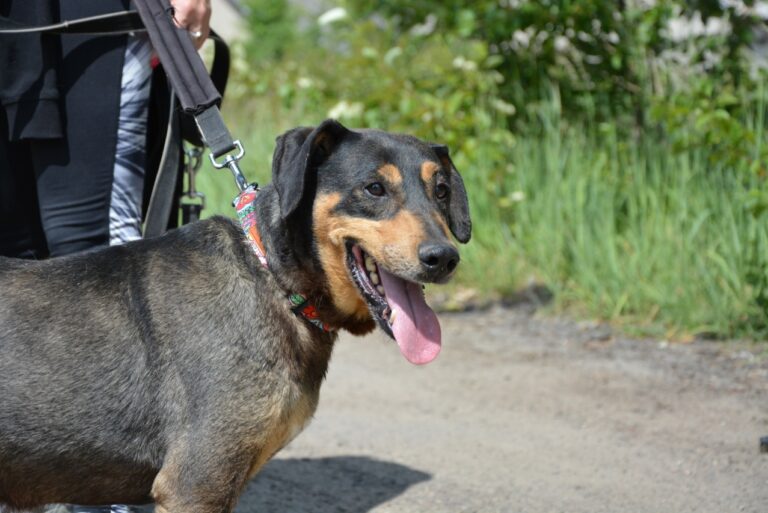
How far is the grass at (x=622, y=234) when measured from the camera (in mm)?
6645

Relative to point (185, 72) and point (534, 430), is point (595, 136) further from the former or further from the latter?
point (185, 72)

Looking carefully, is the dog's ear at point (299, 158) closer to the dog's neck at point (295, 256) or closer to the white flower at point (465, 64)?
the dog's neck at point (295, 256)

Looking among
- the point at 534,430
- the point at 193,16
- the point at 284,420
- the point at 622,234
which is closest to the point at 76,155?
the point at 193,16

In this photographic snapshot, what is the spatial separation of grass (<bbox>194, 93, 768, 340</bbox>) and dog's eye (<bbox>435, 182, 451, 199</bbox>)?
3013 mm

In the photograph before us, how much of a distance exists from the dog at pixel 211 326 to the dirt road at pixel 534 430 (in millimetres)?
1267

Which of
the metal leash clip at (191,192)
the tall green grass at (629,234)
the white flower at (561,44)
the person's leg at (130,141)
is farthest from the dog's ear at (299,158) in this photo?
the white flower at (561,44)

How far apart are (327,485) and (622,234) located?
3.80 meters

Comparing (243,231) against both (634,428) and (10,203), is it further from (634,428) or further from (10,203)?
(634,428)

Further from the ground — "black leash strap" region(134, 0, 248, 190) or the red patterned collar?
"black leash strap" region(134, 0, 248, 190)

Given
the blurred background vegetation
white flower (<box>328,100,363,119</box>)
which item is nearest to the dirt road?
the blurred background vegetation

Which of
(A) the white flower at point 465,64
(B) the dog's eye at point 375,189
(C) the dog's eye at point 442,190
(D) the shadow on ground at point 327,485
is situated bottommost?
(D) the shadow on ground at point 327,485

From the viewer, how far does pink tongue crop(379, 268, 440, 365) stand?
3.40 meters

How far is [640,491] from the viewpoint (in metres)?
4.62

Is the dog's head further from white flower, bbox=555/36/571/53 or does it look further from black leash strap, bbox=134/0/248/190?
white flower, bbox=555/36/571/53
